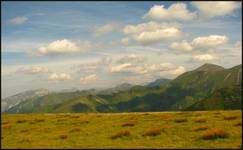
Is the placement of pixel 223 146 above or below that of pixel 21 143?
above

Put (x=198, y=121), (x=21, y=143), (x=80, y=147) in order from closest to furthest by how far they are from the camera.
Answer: (x=80, y=147) < (x=21, y=143) < (x=198, y=121)

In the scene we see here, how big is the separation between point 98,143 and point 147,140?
12.4ft

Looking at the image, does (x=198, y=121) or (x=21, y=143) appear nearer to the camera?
(x=21, y=143)

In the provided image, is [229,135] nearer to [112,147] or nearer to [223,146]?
[223,146]

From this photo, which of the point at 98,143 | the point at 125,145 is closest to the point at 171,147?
the point at 125,145

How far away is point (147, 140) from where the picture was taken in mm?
23359

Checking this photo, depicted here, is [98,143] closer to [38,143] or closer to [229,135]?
[38,143]

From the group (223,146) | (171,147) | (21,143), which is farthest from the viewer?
(21,143)

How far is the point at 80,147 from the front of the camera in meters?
22.6

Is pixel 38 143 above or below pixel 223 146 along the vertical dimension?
below

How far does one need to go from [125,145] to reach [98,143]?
3.05 metres

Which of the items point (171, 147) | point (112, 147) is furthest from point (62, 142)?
point (171, 147)

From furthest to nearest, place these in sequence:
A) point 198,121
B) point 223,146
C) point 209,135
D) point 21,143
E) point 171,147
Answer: point 198,121
point 21,143
point 209,135
point 171,147
point 223,146

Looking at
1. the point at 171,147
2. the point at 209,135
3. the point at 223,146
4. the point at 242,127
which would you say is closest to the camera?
the point at 223,146
